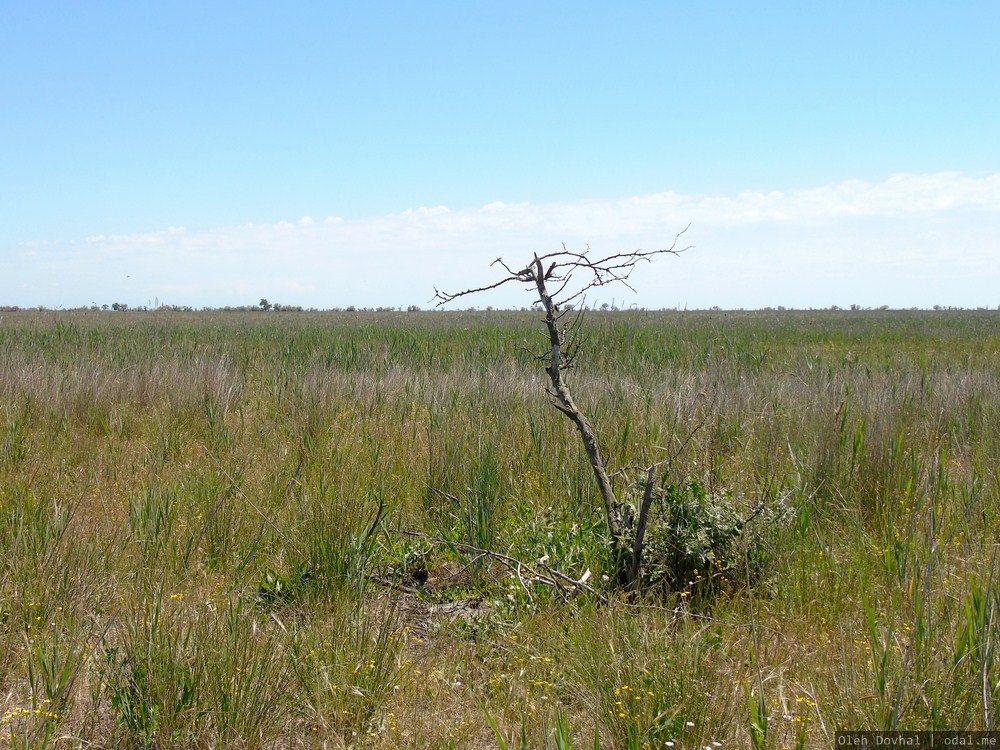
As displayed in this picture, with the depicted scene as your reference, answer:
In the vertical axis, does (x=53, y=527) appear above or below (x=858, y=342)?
below

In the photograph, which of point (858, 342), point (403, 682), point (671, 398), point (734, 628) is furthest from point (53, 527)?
point (858, 342)

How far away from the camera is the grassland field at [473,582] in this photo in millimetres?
2029

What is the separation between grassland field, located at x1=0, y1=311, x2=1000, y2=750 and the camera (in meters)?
2.03

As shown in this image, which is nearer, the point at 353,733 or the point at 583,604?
the point at 353,733

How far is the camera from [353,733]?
208 cm

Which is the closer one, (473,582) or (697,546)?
(697,546)

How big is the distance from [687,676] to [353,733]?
3.40 feet

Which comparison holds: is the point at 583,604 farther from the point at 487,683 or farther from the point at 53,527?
the point at 53,527

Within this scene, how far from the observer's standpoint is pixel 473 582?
325cm

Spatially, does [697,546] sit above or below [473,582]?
above

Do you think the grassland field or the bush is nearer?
the grassland field

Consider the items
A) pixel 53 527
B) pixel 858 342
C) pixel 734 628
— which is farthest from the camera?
pixel 858 342

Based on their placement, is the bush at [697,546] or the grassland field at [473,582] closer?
the grassland field at [473,582]

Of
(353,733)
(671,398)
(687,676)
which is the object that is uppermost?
(671,398)
